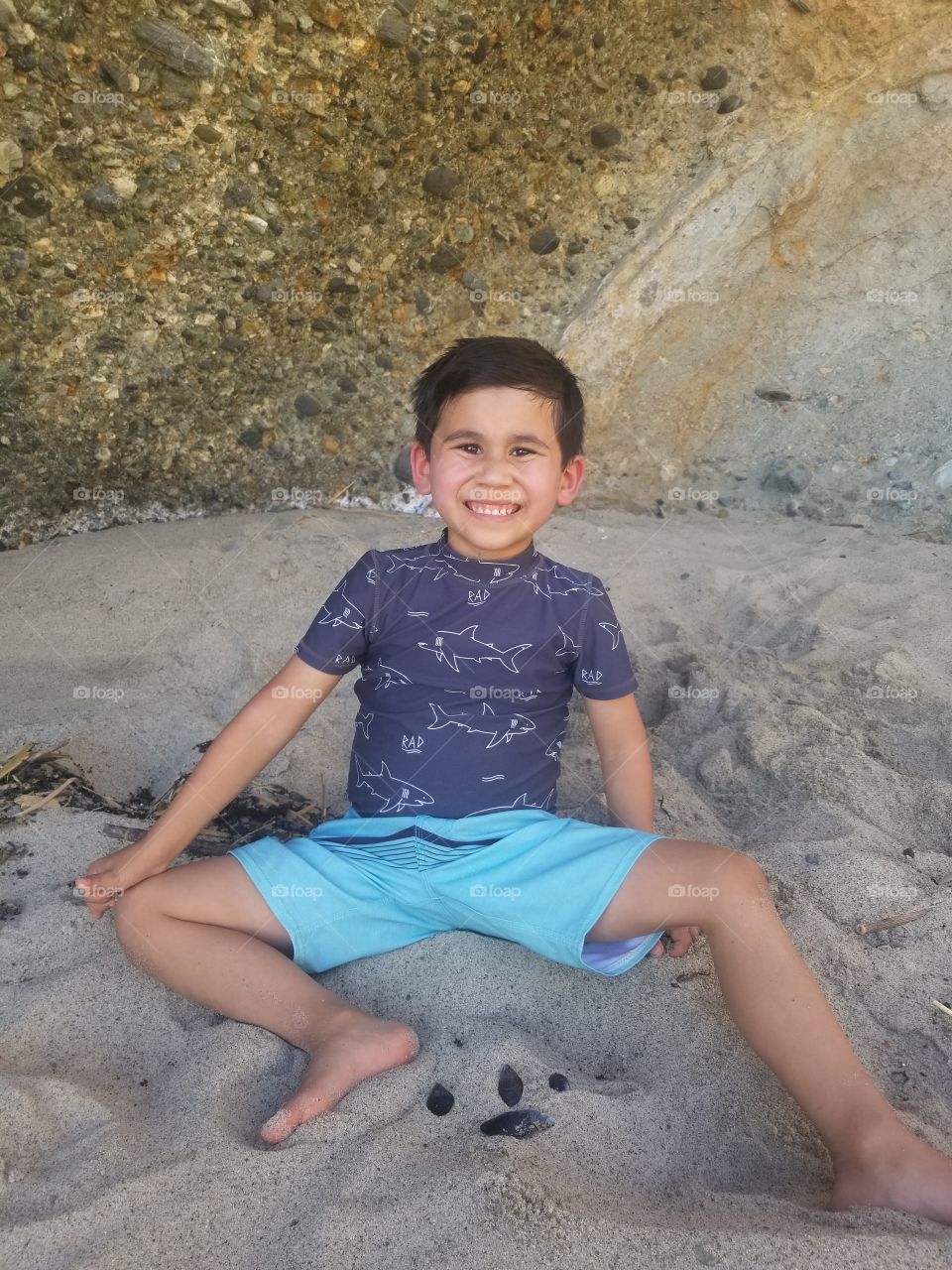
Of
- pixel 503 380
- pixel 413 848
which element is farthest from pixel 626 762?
pixel 503 380

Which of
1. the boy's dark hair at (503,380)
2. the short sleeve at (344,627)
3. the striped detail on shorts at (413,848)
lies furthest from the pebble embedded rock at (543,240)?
the striped detail on shorts at (413,848)

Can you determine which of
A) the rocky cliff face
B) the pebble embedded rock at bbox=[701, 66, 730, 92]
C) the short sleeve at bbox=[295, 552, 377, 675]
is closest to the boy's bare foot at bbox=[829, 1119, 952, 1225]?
the short sleeve at bbox=[295, 552, 377, 675]

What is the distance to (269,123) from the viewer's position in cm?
350

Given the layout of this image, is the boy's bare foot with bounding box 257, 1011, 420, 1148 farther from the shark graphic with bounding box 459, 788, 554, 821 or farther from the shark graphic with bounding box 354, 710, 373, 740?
the shark graphic with bounding box 354, 710, 373, 740

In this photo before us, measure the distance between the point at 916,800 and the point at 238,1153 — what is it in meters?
1.77

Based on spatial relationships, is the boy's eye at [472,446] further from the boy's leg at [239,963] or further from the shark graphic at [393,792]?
the boy's leg at [239,963]

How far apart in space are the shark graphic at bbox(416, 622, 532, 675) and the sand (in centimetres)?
56

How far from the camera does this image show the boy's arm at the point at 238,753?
211 centimetres

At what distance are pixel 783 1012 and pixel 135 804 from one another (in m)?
1.66

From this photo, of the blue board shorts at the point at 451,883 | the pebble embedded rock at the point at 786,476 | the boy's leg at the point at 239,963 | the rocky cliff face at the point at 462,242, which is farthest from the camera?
the pebble embedded rock at the point at 786,476

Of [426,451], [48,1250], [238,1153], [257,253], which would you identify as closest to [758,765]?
[426,451]

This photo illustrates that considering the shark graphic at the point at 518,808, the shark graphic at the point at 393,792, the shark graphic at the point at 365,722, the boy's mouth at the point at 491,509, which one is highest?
the boy's mouth at the point at 491,509

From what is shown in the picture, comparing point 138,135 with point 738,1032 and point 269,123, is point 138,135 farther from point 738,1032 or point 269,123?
point 738,1032

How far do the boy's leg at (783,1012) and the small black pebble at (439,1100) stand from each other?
0.39 meters
